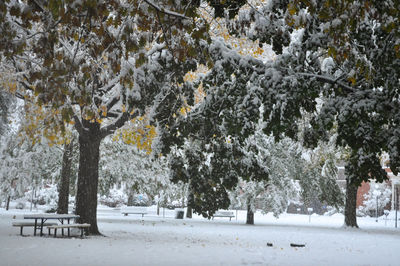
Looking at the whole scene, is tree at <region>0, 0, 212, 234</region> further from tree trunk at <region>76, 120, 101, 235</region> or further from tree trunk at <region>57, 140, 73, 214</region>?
tree trunk at <region>57, 140, 73, 214</region>

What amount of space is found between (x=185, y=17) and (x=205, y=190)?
6247 millimetres

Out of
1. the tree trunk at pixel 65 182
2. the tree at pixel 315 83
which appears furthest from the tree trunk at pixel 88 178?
the tree trunk at pixel 65 182

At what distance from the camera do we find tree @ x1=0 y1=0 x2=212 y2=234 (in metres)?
6.64

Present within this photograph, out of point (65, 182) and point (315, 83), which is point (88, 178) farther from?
point (315, 83)

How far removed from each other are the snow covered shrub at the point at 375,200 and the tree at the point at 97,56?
41445mm

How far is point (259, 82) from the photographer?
348 inches

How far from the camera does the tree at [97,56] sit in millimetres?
6645

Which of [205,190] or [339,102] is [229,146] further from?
[339,102]

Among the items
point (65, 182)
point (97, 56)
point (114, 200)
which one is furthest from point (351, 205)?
point (114, 200)

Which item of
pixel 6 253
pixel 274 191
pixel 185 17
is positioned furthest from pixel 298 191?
pixel 185 17

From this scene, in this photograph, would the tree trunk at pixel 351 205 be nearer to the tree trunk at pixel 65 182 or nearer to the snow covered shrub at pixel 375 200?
the tree trunk at pixel 65 182

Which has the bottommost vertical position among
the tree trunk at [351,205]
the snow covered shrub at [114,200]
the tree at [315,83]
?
the snow covered shrub at [114,200]

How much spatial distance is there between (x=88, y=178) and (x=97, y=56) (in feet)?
22.2

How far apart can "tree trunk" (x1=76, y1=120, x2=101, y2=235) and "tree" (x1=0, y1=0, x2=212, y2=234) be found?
32mm
